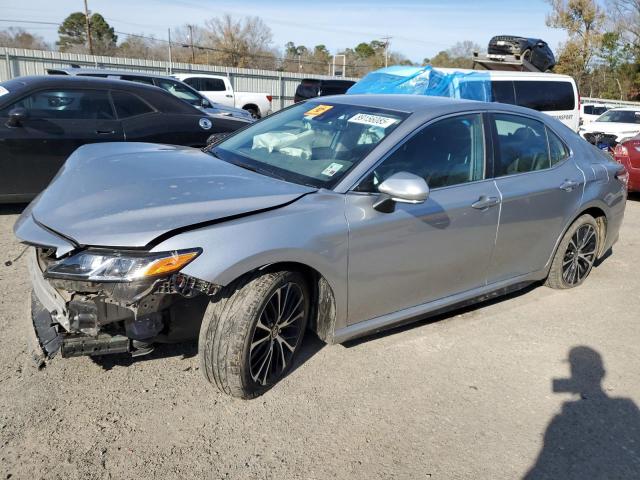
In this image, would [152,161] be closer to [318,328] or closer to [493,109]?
[318,328]

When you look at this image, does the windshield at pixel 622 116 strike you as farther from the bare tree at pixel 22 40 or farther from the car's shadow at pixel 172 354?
the bare tree at pixel 22 40

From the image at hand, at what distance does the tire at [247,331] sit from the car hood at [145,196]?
394 millimetres

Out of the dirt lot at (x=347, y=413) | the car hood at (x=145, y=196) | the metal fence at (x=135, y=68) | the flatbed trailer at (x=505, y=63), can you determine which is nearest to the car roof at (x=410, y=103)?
the car hood at (x=145, y=196)

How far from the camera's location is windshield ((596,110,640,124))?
52.9 ft

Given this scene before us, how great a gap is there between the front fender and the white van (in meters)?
7.92

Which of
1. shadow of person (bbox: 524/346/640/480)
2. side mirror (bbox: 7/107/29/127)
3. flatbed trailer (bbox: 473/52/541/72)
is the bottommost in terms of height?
shadow of person (bbox: 524/346/640/480)

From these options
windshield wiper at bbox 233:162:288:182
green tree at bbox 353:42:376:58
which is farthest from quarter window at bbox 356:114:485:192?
green tree at bbox 353:42:376:58

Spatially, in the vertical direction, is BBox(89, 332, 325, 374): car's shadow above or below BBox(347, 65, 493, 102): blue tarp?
below

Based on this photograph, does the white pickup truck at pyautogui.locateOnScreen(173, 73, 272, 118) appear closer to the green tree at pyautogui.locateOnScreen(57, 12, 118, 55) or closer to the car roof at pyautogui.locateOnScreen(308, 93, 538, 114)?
the car roof at pyautogui.locateOnScreen(308, 93, 538, 114)

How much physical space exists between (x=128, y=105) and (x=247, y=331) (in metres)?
4.59

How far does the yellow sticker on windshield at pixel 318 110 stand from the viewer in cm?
387

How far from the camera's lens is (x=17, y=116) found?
5.52 meters

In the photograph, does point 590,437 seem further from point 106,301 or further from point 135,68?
point 135,68

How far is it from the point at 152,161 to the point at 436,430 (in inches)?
89.4
